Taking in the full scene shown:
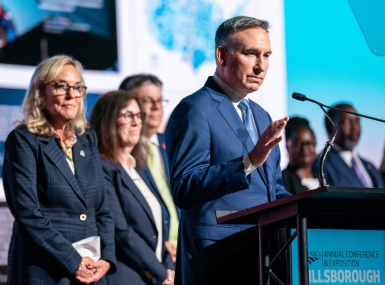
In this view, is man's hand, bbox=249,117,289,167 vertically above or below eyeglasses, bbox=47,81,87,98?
below

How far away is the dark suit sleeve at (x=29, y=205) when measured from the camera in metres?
3.22

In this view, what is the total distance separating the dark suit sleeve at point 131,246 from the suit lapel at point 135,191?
76 mm

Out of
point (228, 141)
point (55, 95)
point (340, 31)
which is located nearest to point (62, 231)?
point (55, 95)

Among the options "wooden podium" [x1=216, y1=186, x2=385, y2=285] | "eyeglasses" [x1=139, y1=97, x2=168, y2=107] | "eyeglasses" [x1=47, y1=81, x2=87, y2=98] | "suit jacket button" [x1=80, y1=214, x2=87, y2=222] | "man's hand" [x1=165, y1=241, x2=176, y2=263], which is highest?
"eyeglasses" [x1=139, y1=97, x2=168, y2=107]

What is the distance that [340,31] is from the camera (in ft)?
18.7

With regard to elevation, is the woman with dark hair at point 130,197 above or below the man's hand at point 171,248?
above

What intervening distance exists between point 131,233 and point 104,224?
412 mm

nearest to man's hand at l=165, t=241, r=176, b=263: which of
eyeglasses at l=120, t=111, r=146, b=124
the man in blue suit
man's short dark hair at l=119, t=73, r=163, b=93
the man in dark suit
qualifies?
eyeglasses at l=120, t=111, r=146, b=124

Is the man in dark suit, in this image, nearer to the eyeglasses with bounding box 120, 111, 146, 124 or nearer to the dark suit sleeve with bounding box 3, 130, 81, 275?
the eyeglasses with bounding box 120, 111, 146, 124

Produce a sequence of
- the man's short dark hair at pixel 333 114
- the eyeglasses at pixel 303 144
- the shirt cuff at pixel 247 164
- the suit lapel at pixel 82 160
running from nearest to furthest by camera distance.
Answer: the shirt cuff at pixel 247 164
the suit lapel at pixel 82 160
the eyeglasses at pixel 303 144
the man's short dark hair at pixel 333 114

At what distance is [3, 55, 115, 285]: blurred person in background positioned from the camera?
325 centimetres

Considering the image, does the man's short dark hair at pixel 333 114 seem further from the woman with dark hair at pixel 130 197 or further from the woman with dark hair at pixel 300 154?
the woman with dark hair at pixel 130 197

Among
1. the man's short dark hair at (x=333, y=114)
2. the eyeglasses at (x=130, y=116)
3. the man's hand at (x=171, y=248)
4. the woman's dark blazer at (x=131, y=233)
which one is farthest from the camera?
the man's short dark hair at (x=333, y=114)

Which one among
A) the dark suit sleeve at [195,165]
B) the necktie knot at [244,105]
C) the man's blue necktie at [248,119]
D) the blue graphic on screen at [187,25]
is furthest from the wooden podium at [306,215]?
the blue graphic on screen at [187,25]
